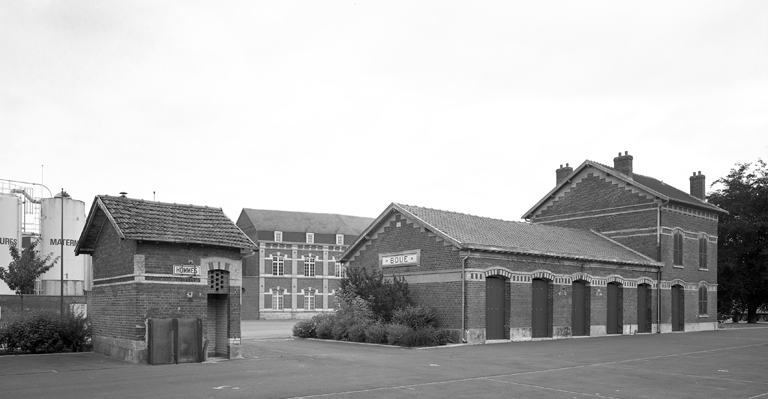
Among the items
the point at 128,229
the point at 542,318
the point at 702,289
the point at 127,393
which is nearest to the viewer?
the point at 127,393

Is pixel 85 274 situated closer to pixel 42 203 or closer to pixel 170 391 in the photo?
pixel 42 203

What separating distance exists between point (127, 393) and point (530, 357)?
1196 cm

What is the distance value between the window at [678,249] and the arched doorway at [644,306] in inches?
111

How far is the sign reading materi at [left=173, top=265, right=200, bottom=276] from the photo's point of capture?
19.1 metres

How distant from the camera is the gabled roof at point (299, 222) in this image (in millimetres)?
68812

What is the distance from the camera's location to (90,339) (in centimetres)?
2209

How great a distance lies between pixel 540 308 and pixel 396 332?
7.55 m

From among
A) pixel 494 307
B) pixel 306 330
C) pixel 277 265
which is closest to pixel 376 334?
pixel 494 307

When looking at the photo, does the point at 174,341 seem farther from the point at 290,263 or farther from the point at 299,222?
the point at 299,222

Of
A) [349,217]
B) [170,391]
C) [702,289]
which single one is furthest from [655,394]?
[349,217]

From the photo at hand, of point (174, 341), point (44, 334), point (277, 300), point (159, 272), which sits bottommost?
point (277, 300)

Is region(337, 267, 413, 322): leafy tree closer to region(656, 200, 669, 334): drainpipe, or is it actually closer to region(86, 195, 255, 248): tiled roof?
region(86, 195, 255, 248): tiled roof

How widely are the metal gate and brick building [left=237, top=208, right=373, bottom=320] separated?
157 feet

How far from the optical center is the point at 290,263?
69438 mm
